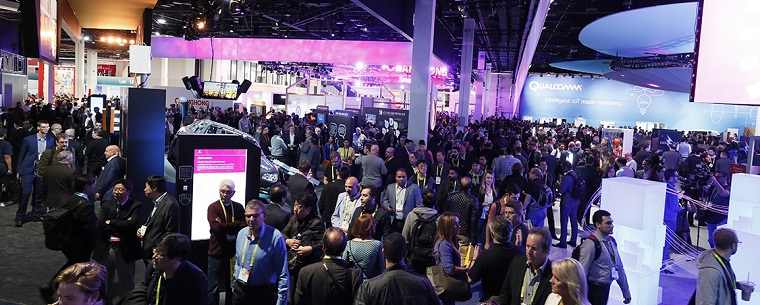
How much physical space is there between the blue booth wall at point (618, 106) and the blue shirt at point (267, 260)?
137ft

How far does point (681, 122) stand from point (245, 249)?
44.0 meters

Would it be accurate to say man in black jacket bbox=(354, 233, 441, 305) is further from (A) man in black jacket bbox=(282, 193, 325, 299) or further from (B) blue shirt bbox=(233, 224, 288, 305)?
(A) man in black jacket bbox=(282, 193, 325, 299)

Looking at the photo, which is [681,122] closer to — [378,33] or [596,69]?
[596,69]

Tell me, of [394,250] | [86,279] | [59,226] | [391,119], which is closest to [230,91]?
[391,119]

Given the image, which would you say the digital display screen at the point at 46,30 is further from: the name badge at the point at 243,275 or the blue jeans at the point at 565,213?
the blue jeans at the point at 565,213

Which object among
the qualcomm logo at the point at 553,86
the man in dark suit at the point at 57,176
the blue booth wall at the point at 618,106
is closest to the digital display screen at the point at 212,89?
the man in dark suit at the point at 57,176

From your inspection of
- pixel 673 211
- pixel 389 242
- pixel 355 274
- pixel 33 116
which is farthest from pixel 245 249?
pixel 33 116

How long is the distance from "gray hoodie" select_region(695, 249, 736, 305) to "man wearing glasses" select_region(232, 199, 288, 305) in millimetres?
3045

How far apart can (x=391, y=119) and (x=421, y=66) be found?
2722mm

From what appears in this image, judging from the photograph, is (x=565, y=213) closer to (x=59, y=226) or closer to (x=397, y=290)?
(x=397, y=290)

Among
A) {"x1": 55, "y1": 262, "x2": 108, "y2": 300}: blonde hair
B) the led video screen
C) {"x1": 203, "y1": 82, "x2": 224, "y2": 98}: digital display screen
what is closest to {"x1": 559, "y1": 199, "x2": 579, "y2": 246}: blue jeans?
Result: the led video screen

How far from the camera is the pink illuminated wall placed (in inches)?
931

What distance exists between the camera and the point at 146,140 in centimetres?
820

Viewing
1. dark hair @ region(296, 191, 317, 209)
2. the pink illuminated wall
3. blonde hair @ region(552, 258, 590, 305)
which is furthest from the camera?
the pink illuminated wall
